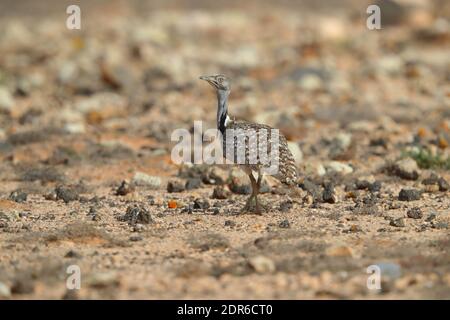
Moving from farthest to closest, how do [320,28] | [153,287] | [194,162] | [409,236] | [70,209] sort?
[320,28]
[194,162]
[70,209]
[409,236]
[153,287]

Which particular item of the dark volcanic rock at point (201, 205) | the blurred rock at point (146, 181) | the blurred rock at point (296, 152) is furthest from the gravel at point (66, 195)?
the blurred rock at point (296, 152)

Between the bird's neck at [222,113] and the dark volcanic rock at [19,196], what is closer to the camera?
the bird's neck at [222,113]

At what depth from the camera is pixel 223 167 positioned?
1142 cm

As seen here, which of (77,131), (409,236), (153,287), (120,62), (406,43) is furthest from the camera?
(406,43)

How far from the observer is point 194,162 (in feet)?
38.8

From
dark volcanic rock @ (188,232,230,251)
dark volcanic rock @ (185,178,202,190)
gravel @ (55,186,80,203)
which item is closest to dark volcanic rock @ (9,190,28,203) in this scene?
gravel @ (55,186,80,203)

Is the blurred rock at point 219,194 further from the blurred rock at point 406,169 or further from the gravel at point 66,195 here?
the blurred rock at point 406,169

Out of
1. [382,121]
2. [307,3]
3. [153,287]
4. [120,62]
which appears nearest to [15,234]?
[153,287]

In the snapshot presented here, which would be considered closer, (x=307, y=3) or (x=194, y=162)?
(x=194, y=162)

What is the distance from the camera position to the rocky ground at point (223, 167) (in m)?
6.96

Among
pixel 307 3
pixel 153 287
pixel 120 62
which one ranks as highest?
pixel 307 3

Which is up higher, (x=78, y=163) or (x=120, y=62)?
(x=120, y=62)

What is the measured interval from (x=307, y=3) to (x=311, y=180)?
20.7 meters

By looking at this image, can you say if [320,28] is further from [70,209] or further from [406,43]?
[70,209]
